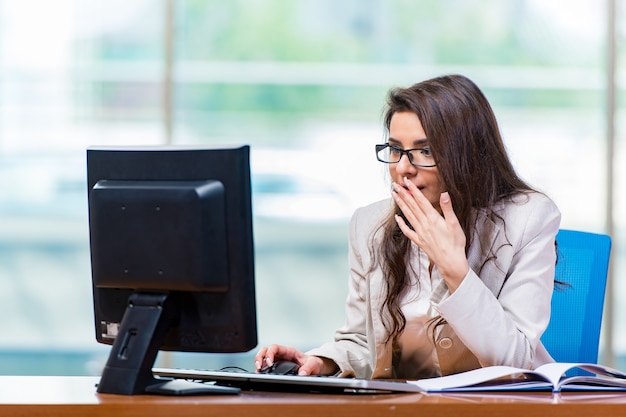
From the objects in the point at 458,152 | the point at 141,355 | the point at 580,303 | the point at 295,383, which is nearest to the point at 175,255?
the point at 141,355

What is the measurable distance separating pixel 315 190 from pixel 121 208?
2.54m

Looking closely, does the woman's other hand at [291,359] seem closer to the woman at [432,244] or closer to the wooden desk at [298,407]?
the woman at [432,244]

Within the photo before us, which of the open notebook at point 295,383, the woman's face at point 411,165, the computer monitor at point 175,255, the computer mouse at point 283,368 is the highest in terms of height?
the woman's face at point 411,165

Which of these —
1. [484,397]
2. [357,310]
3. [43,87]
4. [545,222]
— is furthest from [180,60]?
[484,397]

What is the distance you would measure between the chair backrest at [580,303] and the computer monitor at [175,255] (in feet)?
3.31

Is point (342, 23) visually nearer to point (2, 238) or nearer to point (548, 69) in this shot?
point (548, 69)

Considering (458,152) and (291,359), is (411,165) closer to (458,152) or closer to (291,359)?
(458,152)

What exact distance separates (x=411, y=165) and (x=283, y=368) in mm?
544

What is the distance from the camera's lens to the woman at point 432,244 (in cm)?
203

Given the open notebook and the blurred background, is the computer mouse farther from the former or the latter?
the blurred background

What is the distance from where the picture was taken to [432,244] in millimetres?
1930

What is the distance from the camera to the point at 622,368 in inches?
170

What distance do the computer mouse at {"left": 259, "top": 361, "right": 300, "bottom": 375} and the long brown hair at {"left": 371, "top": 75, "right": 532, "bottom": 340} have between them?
0.27m

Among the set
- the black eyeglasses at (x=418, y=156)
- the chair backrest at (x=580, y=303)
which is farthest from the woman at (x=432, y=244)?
the chair backrest at (x=580, y=303)
